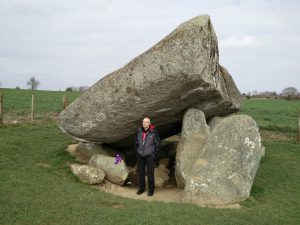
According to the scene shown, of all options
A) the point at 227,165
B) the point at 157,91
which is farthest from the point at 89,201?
the point at 227,165

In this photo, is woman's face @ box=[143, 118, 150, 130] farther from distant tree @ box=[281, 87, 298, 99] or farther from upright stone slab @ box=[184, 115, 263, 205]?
distant tree @ box=[281, 87, 298, 99]

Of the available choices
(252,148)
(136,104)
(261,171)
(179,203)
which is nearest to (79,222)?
(179,203)

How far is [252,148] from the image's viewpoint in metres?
12.1

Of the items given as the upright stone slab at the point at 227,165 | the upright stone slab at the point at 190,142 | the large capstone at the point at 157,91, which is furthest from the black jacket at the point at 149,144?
the upright stone slab at the point at 227,165

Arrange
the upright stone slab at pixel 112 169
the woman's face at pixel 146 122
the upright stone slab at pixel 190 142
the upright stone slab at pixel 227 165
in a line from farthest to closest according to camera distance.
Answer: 1. the upright stone slab at pixel 112 169
2. the upright stone slab at pixel 190 142
3. the woman's face at pixel 146 122
4. the upright stone slab at pixel 227 165

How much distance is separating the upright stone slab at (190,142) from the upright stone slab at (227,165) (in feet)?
2.08

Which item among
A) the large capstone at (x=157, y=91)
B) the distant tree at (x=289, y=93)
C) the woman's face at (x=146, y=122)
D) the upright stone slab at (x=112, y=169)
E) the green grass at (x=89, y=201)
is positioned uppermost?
the distant tree at (x=289, y=93)

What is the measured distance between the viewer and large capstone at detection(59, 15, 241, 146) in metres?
11.8

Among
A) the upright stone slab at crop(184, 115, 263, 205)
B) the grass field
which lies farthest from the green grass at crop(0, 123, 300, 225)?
the upright stone slab at crop(184, 115, 263, 205)

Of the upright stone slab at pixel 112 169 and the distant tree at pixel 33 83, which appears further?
the distant tree at pixel 33 83

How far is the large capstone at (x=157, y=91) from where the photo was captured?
11.8 m

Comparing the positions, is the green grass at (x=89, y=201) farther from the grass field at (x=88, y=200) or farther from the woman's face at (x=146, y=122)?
the woman's face at (x=146, y=122)

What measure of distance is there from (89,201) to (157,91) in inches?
159

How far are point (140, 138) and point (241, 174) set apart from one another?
3399 millimetres
